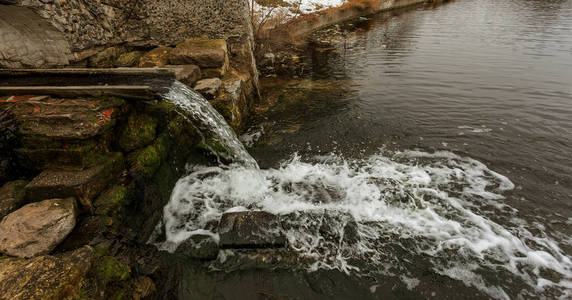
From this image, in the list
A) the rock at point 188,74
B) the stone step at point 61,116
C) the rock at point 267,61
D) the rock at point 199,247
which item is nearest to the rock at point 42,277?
the rock at point 199,247

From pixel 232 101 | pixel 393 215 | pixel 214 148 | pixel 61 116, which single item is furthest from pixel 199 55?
pixel 393 215

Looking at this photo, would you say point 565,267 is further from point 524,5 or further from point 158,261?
point 524,5

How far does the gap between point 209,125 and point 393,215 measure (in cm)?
299

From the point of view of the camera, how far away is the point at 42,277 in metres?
1.72

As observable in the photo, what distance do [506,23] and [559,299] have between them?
Result: 1817 centimetres

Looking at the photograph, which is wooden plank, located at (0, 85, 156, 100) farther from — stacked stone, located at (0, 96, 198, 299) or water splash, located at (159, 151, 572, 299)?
water splash, located at (159, 151, 572, 299)

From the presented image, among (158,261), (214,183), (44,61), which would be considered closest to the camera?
(158,261)

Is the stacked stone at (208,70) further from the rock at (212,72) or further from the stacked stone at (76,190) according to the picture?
the stacked stone at (76,190)

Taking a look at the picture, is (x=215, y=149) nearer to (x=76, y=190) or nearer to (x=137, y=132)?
(x=137, y=132)

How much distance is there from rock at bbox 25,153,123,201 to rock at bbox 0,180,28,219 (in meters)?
0.10

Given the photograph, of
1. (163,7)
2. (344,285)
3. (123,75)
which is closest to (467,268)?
(344,285)

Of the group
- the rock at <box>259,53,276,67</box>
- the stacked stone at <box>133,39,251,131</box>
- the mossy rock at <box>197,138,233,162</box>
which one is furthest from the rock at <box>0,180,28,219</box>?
the rock at <box>259,53,276,67</box>

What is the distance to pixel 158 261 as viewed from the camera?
268cm

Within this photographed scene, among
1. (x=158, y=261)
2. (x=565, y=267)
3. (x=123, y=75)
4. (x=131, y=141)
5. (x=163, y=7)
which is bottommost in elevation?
(x=565, y=267)
